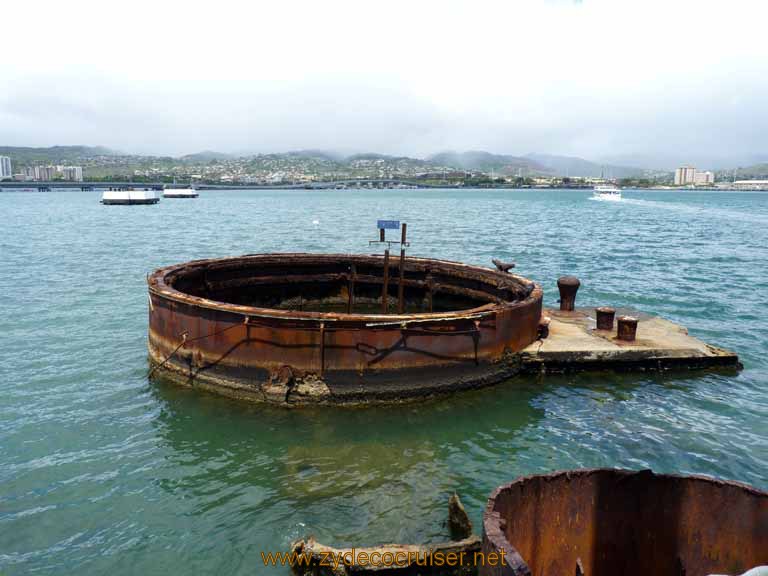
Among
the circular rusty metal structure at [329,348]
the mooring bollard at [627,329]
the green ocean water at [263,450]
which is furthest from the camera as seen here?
the mooring bollard at [627,329]

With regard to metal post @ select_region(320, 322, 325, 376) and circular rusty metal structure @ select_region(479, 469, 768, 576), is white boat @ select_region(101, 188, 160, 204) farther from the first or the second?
circular rusty metal structure @ select_region(479, 469, 768, 576)

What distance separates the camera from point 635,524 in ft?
19.1

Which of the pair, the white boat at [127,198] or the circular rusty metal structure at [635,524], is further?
the white boat at [127,198]

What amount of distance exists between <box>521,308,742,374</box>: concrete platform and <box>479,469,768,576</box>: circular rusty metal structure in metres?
7.54

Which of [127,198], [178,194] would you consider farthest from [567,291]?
[178,194]

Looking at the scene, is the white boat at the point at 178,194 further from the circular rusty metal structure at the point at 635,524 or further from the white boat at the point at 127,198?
the circular rusty metal structure at the point at 635,524

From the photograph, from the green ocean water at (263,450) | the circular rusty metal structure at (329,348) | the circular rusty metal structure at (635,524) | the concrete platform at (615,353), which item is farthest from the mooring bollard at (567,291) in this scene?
the circular rusty metal structure at (635,524)

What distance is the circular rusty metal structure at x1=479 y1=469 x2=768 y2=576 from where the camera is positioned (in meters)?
5.34

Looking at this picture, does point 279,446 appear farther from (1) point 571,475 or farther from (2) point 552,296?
(2) point 552,296

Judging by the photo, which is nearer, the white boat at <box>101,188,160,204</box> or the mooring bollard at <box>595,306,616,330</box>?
the mooring bollard at <box>595,306,616,330</box>

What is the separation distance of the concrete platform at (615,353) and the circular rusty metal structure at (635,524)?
24.7 ft

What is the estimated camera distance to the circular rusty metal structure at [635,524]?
210 inches

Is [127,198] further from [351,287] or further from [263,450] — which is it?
[263,450]

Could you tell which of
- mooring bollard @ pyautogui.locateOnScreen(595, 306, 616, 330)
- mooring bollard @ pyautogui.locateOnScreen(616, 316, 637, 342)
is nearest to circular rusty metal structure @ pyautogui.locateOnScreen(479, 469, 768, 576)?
mooring bollard @ pyautogui.locateOnScreen(616, 316, 637, 342)
